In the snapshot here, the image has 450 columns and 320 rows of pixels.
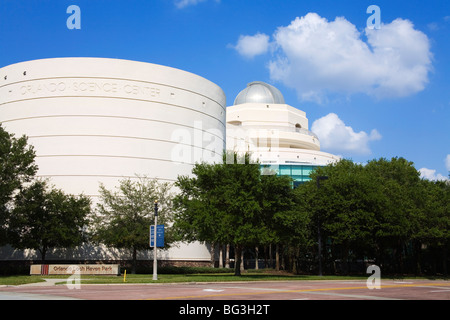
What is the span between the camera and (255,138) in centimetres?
8312

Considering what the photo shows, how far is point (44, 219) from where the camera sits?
129 ft

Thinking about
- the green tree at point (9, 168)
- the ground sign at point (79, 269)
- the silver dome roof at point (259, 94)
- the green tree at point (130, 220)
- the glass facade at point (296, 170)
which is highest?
the silver dome roof at point (259, 94)

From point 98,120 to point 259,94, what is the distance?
5139 cm

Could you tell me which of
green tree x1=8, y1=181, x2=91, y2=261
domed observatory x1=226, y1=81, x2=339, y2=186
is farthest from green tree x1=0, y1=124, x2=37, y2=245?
domed observatory x1=226, y1=81, x2=339, y2=186

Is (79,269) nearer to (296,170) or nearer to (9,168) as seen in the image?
(9,168)

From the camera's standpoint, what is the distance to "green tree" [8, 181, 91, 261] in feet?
125

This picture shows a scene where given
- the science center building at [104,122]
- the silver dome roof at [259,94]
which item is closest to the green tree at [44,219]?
the science center building at [104,122]

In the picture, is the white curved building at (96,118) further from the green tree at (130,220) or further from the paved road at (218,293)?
the paved road at (218,293)

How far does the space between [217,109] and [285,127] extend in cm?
2964

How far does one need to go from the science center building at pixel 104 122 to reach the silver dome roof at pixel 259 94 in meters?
39.9

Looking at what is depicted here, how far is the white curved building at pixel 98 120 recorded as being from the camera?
49.1 meters

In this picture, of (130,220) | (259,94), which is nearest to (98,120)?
(130,220)

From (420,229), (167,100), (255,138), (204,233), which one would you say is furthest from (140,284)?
(255,138)
